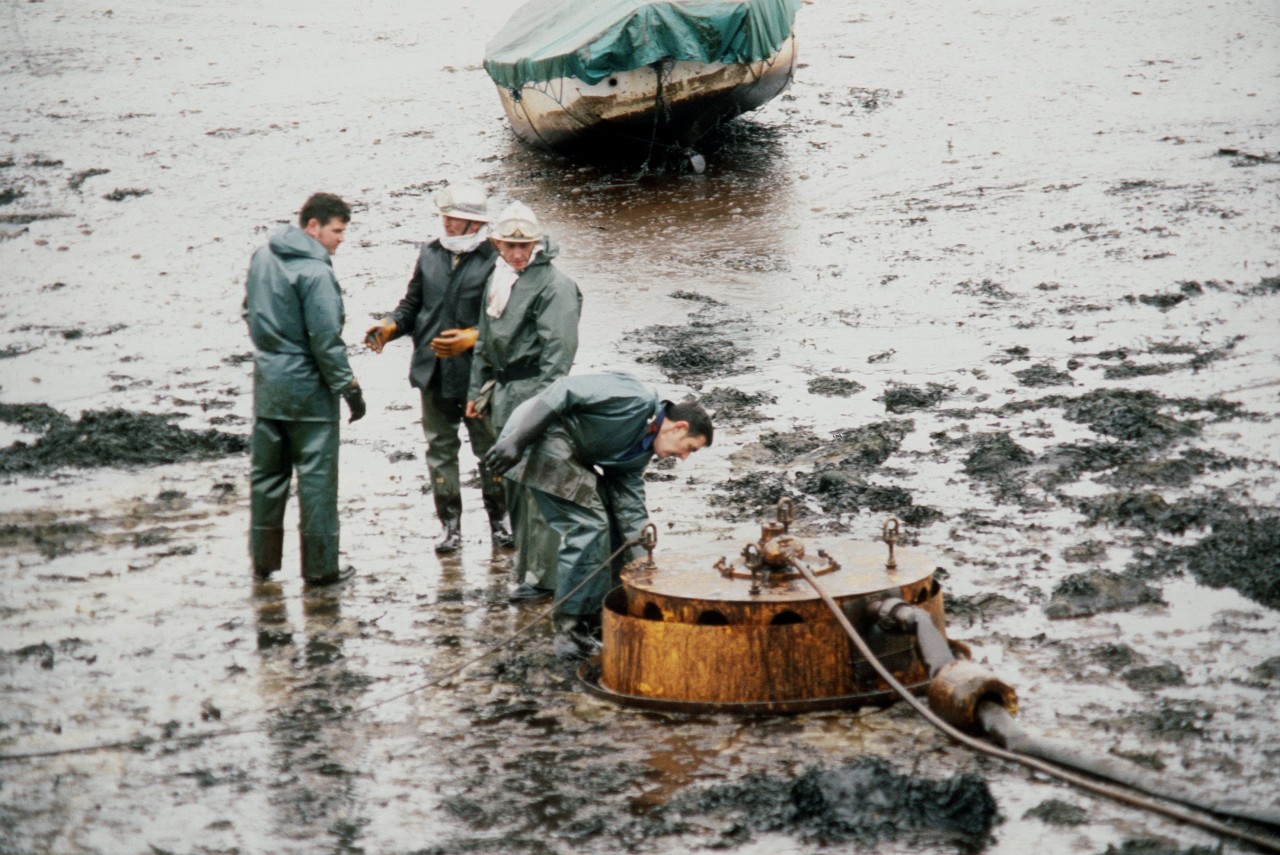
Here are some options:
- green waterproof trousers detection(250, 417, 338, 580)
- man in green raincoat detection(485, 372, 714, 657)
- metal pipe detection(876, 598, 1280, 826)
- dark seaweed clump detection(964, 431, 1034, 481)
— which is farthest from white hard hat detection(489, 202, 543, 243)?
dark seaweed clump detection(964, 431, 1034, 481)

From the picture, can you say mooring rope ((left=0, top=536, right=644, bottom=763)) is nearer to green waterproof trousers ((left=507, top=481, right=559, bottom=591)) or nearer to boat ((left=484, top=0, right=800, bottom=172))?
green waterproof trousers ((left=507, top=481, right=559, bottom=591))

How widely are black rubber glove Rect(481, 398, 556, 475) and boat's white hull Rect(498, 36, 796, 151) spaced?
10.2 metres

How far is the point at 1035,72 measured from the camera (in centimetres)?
1972

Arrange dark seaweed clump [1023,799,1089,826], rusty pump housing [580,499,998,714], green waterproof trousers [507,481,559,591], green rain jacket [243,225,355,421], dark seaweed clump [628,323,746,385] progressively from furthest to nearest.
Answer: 1. dark seaweed clump [628,323,746,385]
2. green rain jacket [243,225,355,421]
3. green waterproof trousers [507,481,559,591]
4. rusty pump housing [580,499,998,714]
5. dark seaweed clump [1023,799,1089,826]

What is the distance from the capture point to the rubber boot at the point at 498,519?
8.82 m

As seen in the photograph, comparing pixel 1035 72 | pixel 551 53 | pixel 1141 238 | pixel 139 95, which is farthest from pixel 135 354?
pixel 1035 72

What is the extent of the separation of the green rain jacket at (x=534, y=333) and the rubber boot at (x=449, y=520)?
921 millimetres

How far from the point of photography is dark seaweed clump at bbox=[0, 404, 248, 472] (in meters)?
10.6

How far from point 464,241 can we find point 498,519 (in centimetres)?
153

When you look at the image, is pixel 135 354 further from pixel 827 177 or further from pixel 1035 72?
pixel 1035 72

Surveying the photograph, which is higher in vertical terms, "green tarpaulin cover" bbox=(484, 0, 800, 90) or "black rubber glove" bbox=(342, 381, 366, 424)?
"green tarpaulin cover" bbox=(484, 0, 800, 90)

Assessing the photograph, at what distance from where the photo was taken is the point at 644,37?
16188 mm

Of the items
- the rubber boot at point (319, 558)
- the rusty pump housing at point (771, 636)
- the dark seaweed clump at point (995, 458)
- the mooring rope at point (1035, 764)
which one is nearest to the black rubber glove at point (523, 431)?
the rusty pump housing at point (771, 636)

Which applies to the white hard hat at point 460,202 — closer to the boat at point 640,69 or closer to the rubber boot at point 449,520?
the rubber boot at point 449,520
